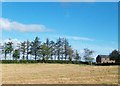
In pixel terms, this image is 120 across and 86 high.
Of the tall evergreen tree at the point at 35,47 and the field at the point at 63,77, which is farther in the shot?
the tall evergreen tree at the point at 35,47

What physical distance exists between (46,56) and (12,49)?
1399cm

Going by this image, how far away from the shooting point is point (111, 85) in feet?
70.5

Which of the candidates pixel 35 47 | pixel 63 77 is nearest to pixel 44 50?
pixel 35 47

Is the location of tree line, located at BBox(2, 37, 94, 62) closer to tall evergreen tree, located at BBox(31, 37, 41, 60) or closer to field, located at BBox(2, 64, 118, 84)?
tall evergreen tree, located at BBox(31, 37, 41, 60)

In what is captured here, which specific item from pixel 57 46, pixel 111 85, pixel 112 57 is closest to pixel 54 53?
pixel 57 46

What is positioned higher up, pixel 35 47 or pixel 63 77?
pixel 35 47

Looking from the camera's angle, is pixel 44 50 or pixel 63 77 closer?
pixel 63 77

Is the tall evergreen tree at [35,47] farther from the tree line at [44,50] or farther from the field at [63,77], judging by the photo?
the field at [63,77]

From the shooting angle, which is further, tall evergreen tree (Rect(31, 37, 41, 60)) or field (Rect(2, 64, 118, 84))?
tall evergreen tree (Rect(31, 37, 41, 60))

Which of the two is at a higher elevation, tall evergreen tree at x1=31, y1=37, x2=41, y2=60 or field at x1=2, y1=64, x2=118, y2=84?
tall evergreen tree at x1=31, y1=37, x2=41, y2=60

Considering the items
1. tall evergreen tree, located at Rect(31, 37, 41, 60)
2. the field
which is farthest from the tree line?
the field

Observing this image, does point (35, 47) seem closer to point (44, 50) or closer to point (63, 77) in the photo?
point (44, 50)

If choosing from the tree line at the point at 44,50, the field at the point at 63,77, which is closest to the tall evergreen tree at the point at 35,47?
the tree line at the point at 44,50

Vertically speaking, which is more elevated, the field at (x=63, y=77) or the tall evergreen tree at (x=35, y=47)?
the tall evergreen tree at (x=35, y=47)
